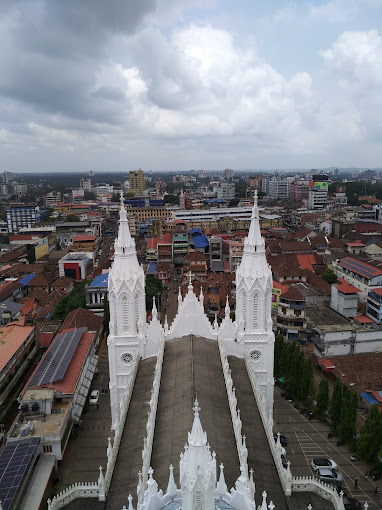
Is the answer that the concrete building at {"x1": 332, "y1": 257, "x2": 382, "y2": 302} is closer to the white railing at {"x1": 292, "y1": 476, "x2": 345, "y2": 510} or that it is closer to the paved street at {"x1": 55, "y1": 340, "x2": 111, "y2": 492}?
the white railing at {"x1": 292, "y1": 476, "x2": 345, "y2": 510}

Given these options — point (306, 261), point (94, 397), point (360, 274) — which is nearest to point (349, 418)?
point (94, 397)

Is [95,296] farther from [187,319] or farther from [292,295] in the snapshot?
[187,319]

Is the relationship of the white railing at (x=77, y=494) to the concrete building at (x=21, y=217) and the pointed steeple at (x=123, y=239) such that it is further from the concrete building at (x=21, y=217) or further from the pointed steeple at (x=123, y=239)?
the concrete building at (x=21, y=217)

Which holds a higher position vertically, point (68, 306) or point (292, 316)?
point (292, 316)

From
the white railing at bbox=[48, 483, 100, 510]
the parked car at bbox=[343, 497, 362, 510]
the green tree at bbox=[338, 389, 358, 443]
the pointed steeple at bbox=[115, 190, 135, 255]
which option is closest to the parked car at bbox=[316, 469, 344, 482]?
the parked car at bbox=[343, 497, 362, 510]

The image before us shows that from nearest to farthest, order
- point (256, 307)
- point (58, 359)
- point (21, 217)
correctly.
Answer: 1. point (256, 307)
2. point (58, 359)
3. point (21, 217)
